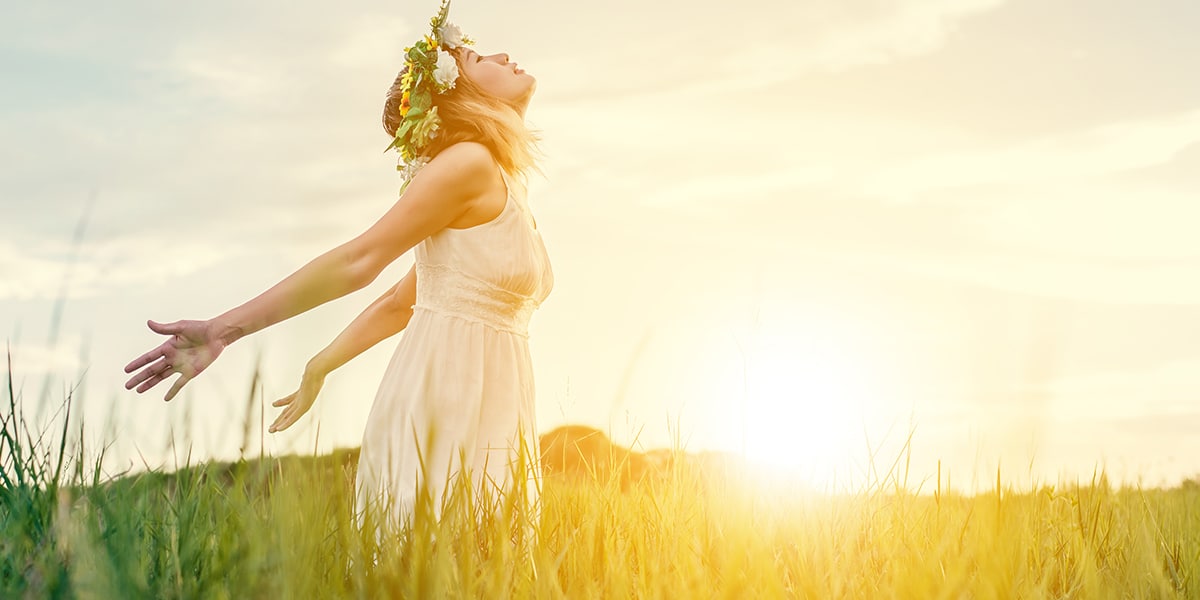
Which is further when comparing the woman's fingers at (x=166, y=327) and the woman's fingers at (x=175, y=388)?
the woman's fingers at (x=166, y=327)

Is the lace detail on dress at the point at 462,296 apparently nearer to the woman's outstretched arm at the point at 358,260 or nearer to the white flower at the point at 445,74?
the woman's outstretched arm at the point at 358,260

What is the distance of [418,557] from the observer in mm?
2170

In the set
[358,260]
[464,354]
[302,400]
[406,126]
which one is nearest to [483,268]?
[464,354]

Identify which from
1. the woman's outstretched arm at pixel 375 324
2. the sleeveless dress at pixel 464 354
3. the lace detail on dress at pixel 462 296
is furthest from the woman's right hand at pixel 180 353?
the woman's outstretched arm at pixel 375 324

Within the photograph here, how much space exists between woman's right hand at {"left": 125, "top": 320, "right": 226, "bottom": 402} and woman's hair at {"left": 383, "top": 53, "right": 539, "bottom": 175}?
1.21 meters

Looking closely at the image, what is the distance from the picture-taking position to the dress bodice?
3680 millimetres

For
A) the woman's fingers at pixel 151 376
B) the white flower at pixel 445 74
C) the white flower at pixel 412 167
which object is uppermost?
the white flower at pixel 445 74

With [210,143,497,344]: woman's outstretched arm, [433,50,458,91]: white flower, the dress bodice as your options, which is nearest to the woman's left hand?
the dress bodice

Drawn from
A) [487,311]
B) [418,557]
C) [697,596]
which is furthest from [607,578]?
[487,311]

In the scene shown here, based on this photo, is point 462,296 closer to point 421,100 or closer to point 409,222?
point 409,222

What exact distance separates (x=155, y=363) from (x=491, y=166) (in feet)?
4.47

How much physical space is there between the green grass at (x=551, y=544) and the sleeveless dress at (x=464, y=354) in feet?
1.45

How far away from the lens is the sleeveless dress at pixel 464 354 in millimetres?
3621

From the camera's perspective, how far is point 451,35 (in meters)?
4.31
